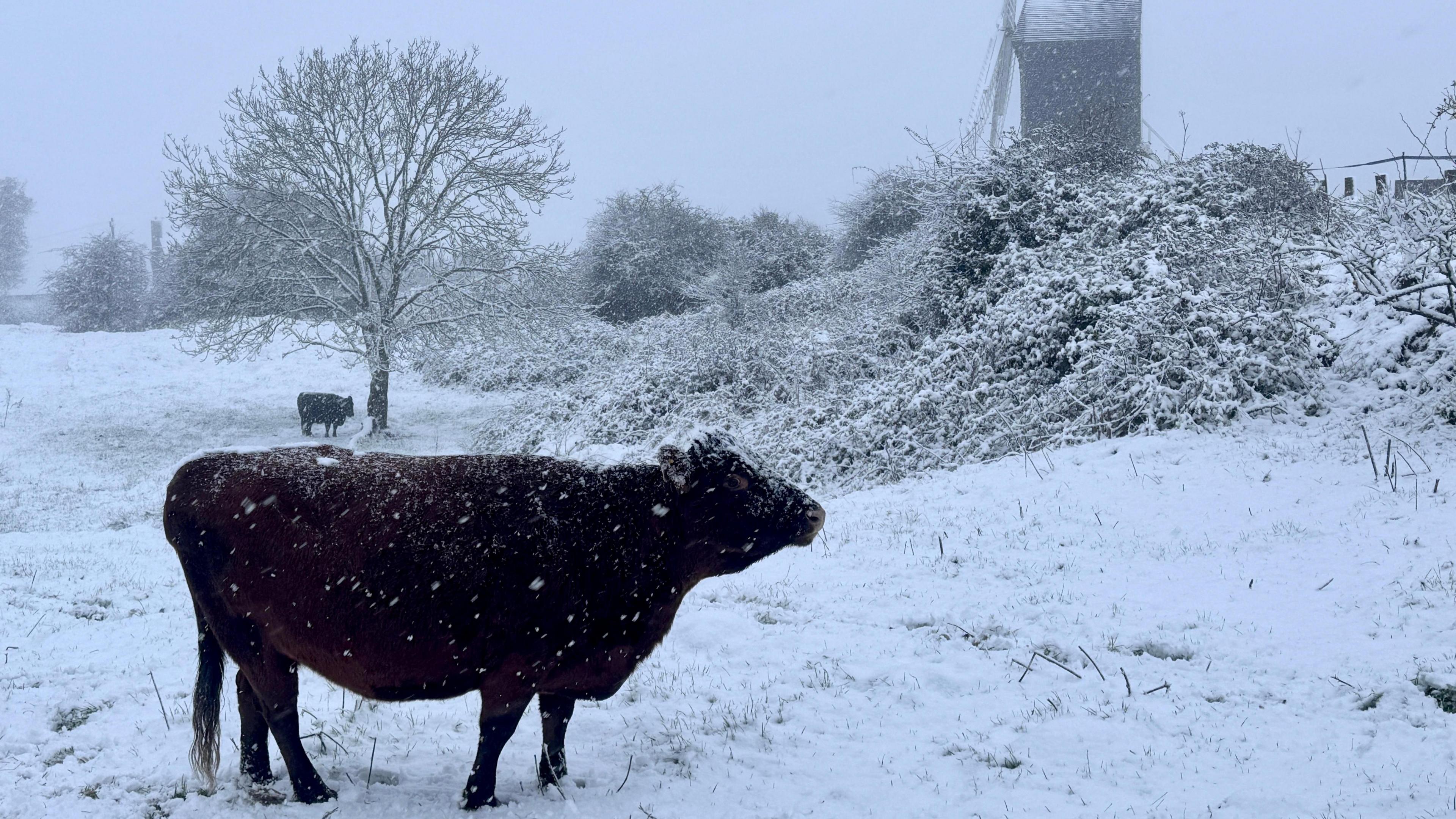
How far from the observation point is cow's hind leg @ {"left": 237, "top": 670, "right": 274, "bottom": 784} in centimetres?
357

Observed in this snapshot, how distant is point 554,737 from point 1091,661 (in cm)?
308

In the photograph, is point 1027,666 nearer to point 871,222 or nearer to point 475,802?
point 475,802

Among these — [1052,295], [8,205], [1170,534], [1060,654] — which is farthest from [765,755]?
[8,205]

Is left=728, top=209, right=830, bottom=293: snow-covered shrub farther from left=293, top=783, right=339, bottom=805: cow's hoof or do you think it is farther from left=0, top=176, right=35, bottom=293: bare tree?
left=0, top=176, right=35, bottom=293: bare tree

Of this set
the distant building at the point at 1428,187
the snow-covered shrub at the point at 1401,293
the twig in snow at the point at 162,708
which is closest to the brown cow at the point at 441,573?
the twig in snow at the point at 162,708

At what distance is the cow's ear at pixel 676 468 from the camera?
3547 mm

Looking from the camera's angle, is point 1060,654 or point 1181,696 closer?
point 1181,696

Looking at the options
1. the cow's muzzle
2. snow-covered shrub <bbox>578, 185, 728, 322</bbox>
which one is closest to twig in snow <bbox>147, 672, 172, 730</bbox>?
the cow's muzzle

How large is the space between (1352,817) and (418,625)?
356 centimetres

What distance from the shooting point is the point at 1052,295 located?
12.3m

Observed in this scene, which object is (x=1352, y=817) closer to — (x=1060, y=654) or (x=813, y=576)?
(x=1060, y=654)

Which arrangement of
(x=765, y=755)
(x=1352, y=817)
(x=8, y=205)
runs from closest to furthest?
1. (x=1352, y=817)
2. (x=765, y=755)
3. (x=8, y=205)

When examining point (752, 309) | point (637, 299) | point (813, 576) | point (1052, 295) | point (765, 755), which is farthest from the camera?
point (637, 299)

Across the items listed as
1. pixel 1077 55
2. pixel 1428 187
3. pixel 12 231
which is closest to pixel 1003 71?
pixel 1077 55
